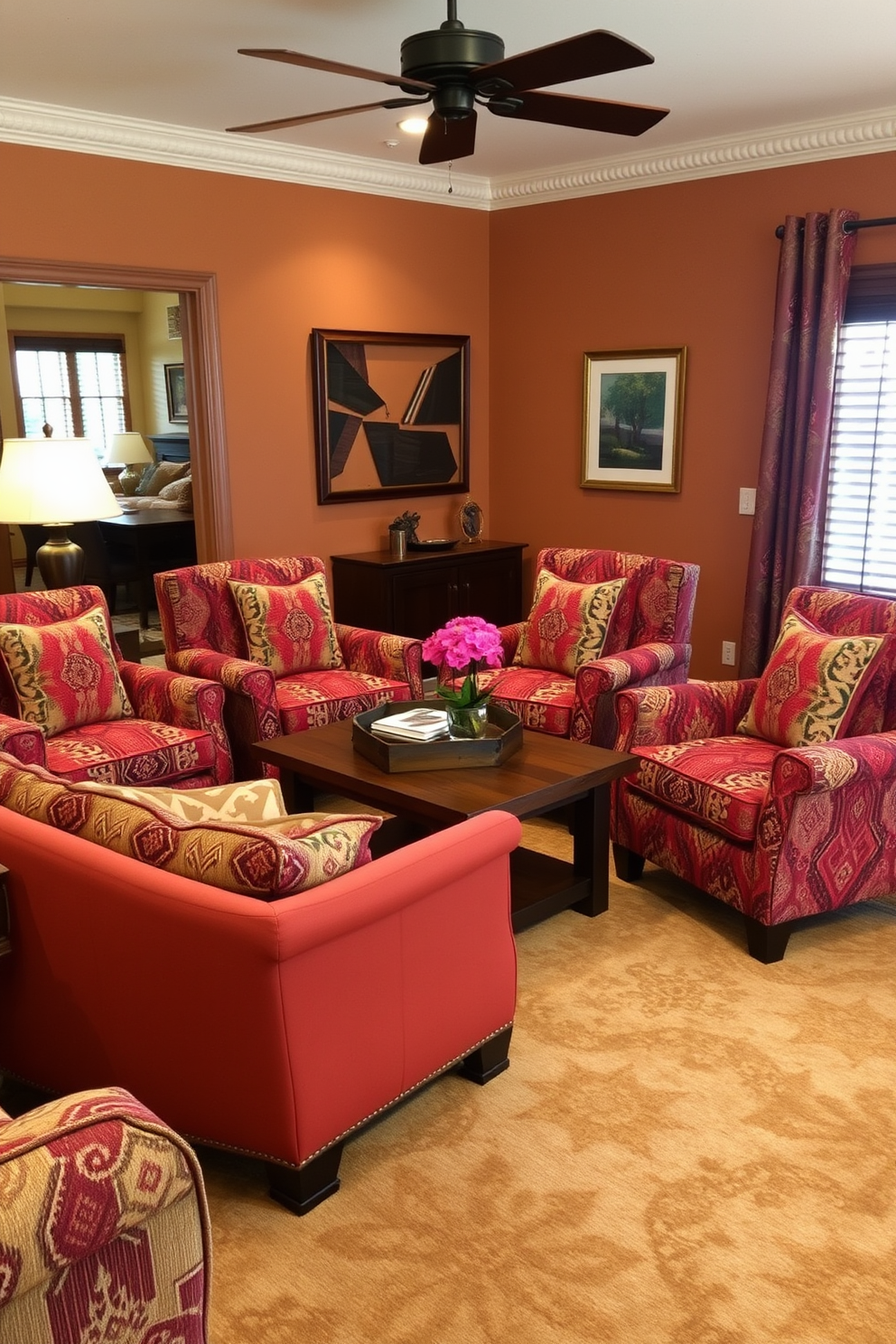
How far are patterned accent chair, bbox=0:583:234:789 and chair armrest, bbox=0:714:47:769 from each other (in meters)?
0.11

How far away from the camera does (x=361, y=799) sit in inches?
131

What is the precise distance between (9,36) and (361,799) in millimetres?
2717

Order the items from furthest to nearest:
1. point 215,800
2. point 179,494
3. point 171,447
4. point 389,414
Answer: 1. point 171,447
2. point 179,494
3. point 389,414
4. point 215,800

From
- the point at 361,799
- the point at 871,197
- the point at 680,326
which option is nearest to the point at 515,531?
the point at 680,326

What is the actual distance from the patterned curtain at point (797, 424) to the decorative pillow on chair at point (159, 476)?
6029 mm

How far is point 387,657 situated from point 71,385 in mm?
8277

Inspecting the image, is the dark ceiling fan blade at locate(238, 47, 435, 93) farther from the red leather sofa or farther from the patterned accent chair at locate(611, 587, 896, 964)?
the patterned accent chair at locate(611, 587, 896, 964)

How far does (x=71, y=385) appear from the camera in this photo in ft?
38.0

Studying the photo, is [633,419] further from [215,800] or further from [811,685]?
[215,800]

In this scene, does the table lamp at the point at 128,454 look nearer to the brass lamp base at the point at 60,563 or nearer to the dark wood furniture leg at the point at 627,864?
the brass lamp base at the point at 60,563

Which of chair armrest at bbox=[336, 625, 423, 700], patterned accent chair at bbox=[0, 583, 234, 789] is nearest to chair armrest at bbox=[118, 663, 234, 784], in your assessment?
patterned accent chair at bbox=[0, 583, 234, 789]

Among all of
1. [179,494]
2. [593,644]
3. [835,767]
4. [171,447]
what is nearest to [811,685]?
[835,767]

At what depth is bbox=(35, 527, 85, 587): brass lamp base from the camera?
455cm

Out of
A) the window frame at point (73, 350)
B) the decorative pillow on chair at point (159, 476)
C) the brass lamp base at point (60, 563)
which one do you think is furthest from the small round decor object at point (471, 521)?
the window frame at point (73, 350)
